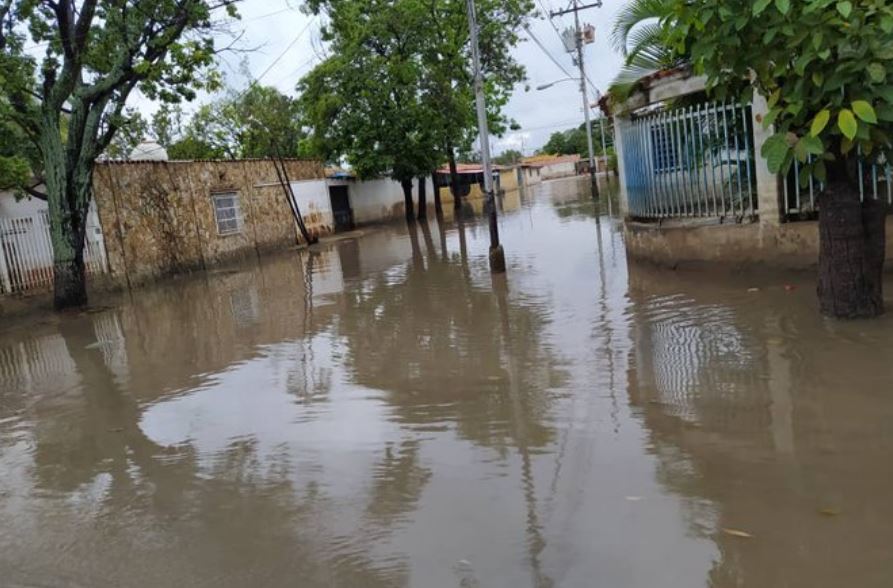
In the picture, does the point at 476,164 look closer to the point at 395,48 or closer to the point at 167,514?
the point at 395,48

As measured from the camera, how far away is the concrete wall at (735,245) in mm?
8398

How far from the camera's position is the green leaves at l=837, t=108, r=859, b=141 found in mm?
4758

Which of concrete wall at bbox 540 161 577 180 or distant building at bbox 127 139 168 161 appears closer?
distant building at bbox 127 139 168 161

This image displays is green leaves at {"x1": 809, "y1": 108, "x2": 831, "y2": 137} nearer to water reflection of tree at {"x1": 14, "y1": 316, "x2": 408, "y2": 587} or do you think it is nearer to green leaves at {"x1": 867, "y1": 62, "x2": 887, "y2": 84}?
green leaves at {"x1": 867, "y1": 62, "x2": 887, "y2": 84}

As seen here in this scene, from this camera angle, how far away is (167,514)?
4.11m

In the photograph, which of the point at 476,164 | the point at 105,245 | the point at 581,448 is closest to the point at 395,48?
the point at 105,245

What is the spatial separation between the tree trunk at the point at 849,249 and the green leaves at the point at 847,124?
1.29 meters

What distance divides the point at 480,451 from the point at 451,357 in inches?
98.4

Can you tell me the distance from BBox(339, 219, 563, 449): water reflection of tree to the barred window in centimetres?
1171

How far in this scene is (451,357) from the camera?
276 inches

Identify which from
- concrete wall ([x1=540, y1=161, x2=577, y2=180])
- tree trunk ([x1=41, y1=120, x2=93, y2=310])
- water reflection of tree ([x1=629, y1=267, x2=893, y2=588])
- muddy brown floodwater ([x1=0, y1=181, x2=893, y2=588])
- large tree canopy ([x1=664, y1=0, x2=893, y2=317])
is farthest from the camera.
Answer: concrete wall ([x1=540, y1=161, x2=577, y2=180])

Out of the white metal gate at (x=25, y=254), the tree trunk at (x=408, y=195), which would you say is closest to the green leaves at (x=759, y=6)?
the white metal gate at (x=25, y=254)

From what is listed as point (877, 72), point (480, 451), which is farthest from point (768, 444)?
point (877, 72)

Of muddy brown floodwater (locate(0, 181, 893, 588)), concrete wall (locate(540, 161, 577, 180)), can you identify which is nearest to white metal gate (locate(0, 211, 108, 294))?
muddy brown floodwater (locate(0, 181, 893, 588))
